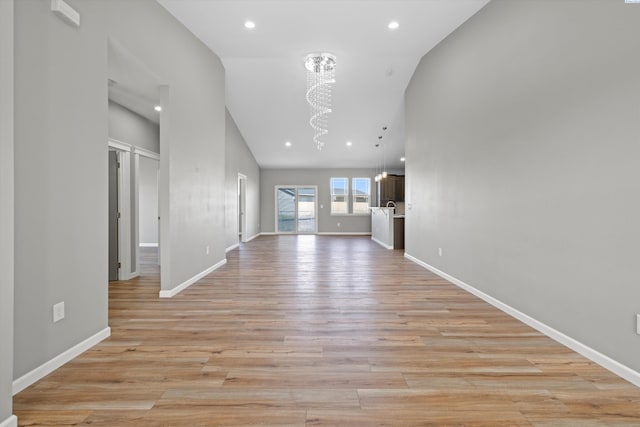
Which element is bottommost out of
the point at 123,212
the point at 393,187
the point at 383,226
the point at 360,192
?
the point at 383,226

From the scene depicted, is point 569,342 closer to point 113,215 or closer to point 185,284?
point 185,284

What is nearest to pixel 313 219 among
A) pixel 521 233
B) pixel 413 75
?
pixel 413 75

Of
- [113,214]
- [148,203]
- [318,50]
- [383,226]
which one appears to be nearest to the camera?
[113,214]

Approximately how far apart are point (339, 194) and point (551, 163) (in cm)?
997

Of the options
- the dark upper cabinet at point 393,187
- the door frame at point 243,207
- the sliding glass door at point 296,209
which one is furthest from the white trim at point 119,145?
the dark upper cabinet at point 393,187

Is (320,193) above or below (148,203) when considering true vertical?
above

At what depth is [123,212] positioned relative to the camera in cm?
476

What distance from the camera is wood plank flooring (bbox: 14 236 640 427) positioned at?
5.55 feet

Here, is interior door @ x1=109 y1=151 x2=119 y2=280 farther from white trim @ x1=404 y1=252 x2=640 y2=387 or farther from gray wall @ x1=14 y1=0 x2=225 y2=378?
white trim @ x1=404 y1=252 x2=640 y2=387

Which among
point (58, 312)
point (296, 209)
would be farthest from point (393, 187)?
point (58, 312)

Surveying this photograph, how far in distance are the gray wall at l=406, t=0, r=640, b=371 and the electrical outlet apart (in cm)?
378

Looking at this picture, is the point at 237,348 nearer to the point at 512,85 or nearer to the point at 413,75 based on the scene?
the point at 512,85

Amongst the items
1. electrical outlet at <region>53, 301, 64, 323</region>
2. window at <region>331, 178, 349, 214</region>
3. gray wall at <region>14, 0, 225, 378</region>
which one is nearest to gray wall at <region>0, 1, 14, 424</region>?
gray wall at <region>14, 0, 225, 378</region>

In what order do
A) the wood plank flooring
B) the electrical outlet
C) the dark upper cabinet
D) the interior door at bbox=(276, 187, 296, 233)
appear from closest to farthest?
the wood plank flooring < the electrical outlet < the dark upper cabinet < the interior door at bbox=(276, 187, 296, 233)
